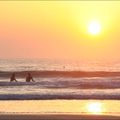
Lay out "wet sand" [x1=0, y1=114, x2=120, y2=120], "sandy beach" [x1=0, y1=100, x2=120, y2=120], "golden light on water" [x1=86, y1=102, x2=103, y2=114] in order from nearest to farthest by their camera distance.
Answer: "wet sand" [x1=0, y1=114, x2=120, y2=120] < "sandy beach" [x1=0, y1=100, x2=120, y2=120] < "golden light on water" [x1=86, y1=102, x2=103, y2=114]

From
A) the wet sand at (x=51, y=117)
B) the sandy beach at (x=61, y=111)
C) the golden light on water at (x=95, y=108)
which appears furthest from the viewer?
the golden light on water at (x=95, y=108)

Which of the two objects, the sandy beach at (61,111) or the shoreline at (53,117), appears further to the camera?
the sandy beach at (61,111)

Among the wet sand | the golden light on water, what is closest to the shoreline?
the wet sand

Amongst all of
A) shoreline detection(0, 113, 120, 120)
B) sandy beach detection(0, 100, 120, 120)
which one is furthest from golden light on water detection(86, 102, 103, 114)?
shoreline detection(0, 113, 120, 120)

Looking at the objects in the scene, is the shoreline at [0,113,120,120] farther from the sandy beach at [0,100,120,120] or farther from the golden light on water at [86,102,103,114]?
the golden light on water at [86,102,103,114]

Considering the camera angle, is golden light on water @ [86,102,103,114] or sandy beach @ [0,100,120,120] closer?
sandy beach @ [0,100,120,120]

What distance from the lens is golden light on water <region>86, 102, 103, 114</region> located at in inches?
746

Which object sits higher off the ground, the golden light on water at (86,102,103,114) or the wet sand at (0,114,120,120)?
the golden light on water at (86,102,103,114)

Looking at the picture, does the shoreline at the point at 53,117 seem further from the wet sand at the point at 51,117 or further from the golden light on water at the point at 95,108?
the golden light on water at the point at 95,108

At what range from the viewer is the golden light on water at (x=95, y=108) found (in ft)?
62.2

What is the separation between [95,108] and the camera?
2022cm

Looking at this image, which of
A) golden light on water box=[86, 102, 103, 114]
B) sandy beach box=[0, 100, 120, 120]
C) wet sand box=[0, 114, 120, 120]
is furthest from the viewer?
golden light on water box=[86, 102, 103, 114]

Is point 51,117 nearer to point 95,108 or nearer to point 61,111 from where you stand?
point 61,111

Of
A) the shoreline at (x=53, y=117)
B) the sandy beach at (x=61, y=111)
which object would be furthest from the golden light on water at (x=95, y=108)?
the shoreline at (x=53, y=117)
